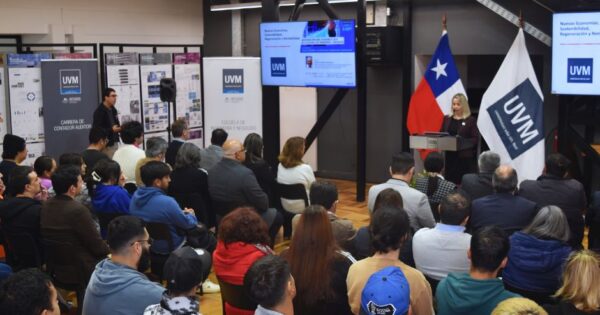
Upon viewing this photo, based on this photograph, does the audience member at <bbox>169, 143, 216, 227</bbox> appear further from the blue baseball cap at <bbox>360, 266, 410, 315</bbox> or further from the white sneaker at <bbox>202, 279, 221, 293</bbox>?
the blue baseball cap at <bbox>360, 266, 410, 315</bbox>

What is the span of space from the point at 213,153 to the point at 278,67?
2.16 metres

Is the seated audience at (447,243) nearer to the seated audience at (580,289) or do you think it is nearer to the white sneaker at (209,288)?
the seated audience at (580,289)

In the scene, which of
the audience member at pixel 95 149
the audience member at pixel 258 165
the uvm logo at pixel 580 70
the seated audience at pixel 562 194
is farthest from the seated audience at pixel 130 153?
the uvm logo at pixel 580 70

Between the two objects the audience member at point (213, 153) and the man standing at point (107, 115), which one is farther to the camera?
the man standing at point (107, 115)

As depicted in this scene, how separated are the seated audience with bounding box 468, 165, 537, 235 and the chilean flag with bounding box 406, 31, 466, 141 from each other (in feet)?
11.8

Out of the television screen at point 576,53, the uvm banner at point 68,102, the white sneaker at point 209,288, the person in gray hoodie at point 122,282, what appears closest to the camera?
the person in gray hoodie at point 122,282

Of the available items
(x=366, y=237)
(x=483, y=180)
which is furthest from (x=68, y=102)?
(x=366, y=237)

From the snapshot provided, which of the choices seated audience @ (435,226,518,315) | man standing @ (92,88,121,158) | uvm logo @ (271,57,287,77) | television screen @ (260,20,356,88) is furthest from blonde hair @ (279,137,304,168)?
seated audience @ (435,226,518,315)

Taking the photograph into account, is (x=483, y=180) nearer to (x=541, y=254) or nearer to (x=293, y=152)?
(x=541, y=254)

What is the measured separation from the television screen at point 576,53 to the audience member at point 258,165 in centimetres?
299

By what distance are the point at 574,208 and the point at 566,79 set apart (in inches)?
88.7

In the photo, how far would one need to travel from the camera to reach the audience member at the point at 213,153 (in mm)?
6332

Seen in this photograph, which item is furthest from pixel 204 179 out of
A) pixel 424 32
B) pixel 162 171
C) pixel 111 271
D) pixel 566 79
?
pixel 424 32

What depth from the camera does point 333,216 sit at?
360 centimetres
